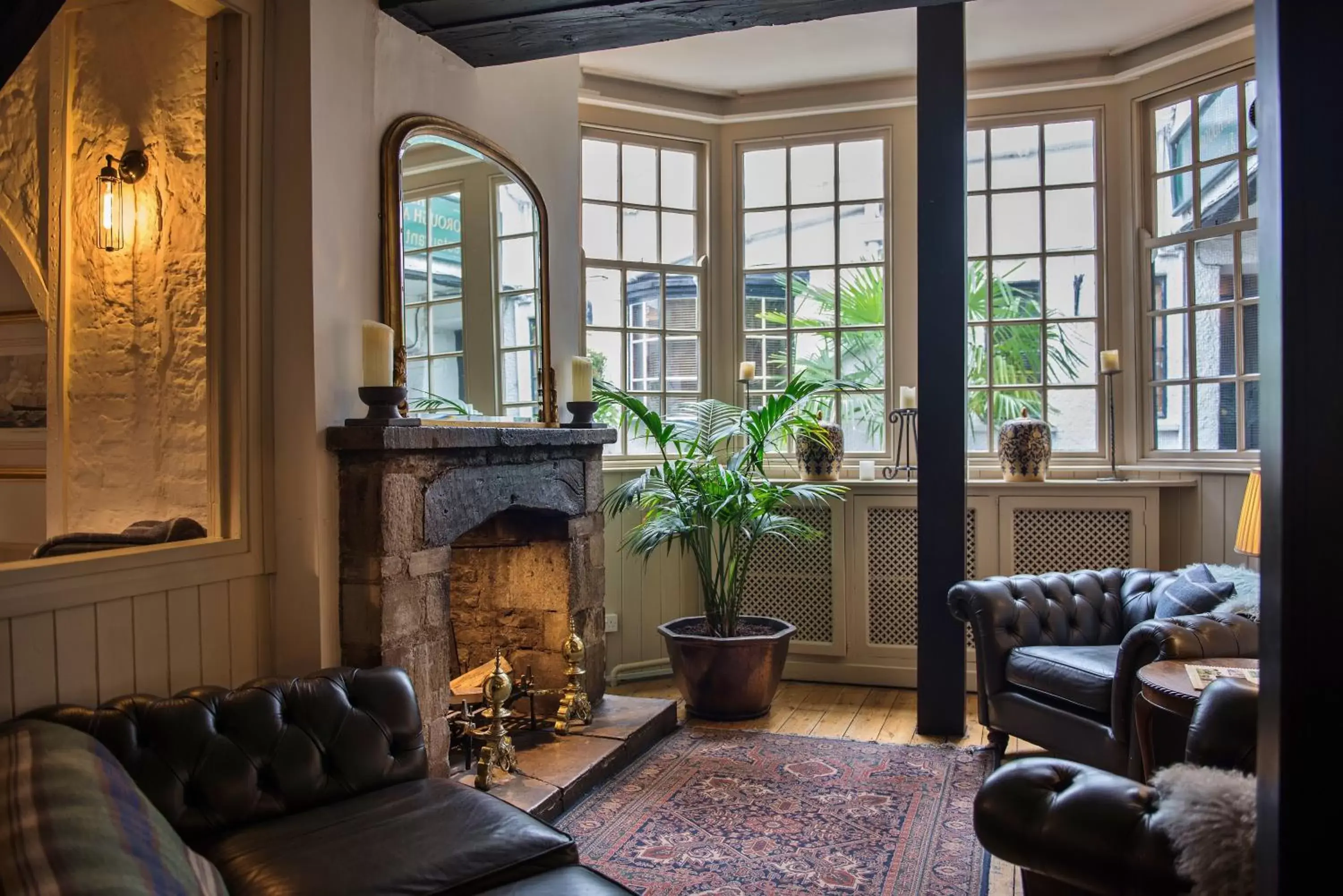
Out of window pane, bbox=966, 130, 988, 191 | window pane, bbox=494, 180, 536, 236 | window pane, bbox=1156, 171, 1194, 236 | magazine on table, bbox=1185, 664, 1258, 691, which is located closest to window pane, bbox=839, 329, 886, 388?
window pane, bbox=966, 130, 988, 191

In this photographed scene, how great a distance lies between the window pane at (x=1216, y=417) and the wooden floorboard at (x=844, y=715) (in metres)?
1.60

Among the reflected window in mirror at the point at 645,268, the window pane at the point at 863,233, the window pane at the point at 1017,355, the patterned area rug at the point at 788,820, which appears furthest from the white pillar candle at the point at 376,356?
the window pane at the point at 1017,355

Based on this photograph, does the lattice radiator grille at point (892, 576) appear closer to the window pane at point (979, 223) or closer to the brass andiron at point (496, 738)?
the window pane at point (979, 223)

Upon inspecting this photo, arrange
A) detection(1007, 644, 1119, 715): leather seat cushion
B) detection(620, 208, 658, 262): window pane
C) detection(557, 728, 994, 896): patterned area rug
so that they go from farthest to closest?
detection(620, 208, 658, 262): window pane, detection(1007, 644, 1119, 715): leather seat cushion, detection(557, 728, 994, 896): patterned area rug

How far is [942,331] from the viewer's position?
392cm

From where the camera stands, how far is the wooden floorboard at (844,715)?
3.96m

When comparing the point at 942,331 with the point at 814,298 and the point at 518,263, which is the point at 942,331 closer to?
the point at 814,298

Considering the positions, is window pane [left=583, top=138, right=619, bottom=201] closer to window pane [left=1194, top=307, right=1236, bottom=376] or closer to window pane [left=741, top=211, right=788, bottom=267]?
window pane [left=741, top=211, right=788, bottom=267]

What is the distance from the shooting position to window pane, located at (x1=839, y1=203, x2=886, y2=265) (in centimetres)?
510

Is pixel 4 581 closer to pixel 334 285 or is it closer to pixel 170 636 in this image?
pixel 170 636

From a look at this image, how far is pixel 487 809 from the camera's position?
2.18 meters

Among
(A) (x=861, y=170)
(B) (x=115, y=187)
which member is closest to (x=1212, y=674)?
(A) (x=861, y=170)

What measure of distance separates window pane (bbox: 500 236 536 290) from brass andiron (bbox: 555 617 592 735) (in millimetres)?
1380

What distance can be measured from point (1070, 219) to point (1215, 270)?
28.5 inches
